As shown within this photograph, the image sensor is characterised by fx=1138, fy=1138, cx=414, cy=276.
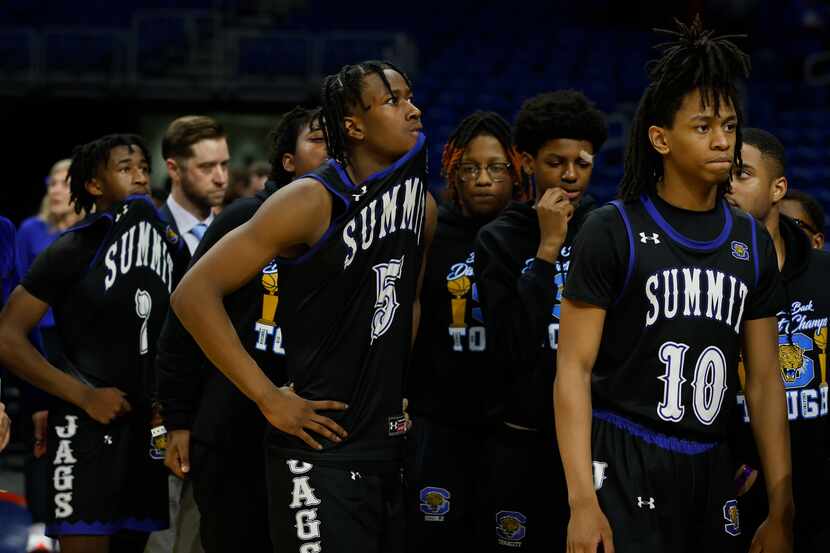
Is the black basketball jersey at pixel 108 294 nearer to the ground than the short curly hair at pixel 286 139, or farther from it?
nearer to the ground

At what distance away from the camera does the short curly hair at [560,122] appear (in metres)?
4.13

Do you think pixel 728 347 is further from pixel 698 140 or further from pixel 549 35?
pixel 549 35

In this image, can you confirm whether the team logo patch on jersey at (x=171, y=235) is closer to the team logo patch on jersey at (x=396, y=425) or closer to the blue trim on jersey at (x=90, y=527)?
the blue trim on jersey at (x=90, y=527)

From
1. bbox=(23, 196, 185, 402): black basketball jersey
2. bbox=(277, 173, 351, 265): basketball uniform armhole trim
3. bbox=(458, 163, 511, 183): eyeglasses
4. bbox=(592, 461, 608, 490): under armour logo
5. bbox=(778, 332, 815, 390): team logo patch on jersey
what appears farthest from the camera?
bbox=(23, 196, 185, 402): black basketball jersey

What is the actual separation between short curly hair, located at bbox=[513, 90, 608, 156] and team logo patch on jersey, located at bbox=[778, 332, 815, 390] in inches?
38.4

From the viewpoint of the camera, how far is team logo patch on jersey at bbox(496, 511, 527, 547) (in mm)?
4035

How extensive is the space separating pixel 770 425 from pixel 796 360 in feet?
2.59

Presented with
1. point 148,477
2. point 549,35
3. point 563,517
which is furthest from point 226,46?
point 563,517

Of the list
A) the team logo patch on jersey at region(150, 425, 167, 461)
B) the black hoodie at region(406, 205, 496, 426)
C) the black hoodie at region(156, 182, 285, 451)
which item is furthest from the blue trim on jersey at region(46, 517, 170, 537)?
the black hoodie at region(406, 205, 496, 426)

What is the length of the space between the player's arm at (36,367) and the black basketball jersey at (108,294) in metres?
0.07

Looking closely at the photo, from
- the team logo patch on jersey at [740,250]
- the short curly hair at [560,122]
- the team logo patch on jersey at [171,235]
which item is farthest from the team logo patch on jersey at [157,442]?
the team logo patch on jersey at [740,250]

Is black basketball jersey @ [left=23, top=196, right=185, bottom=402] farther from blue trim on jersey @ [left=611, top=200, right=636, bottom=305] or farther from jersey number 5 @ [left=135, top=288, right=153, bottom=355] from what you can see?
blue trim on jersey @ [left=611, top=200, right=636, bottom=305]

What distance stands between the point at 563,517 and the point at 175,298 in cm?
157

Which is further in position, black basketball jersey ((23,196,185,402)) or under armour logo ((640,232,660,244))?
black basketball jersey ((23,196,185,402))
